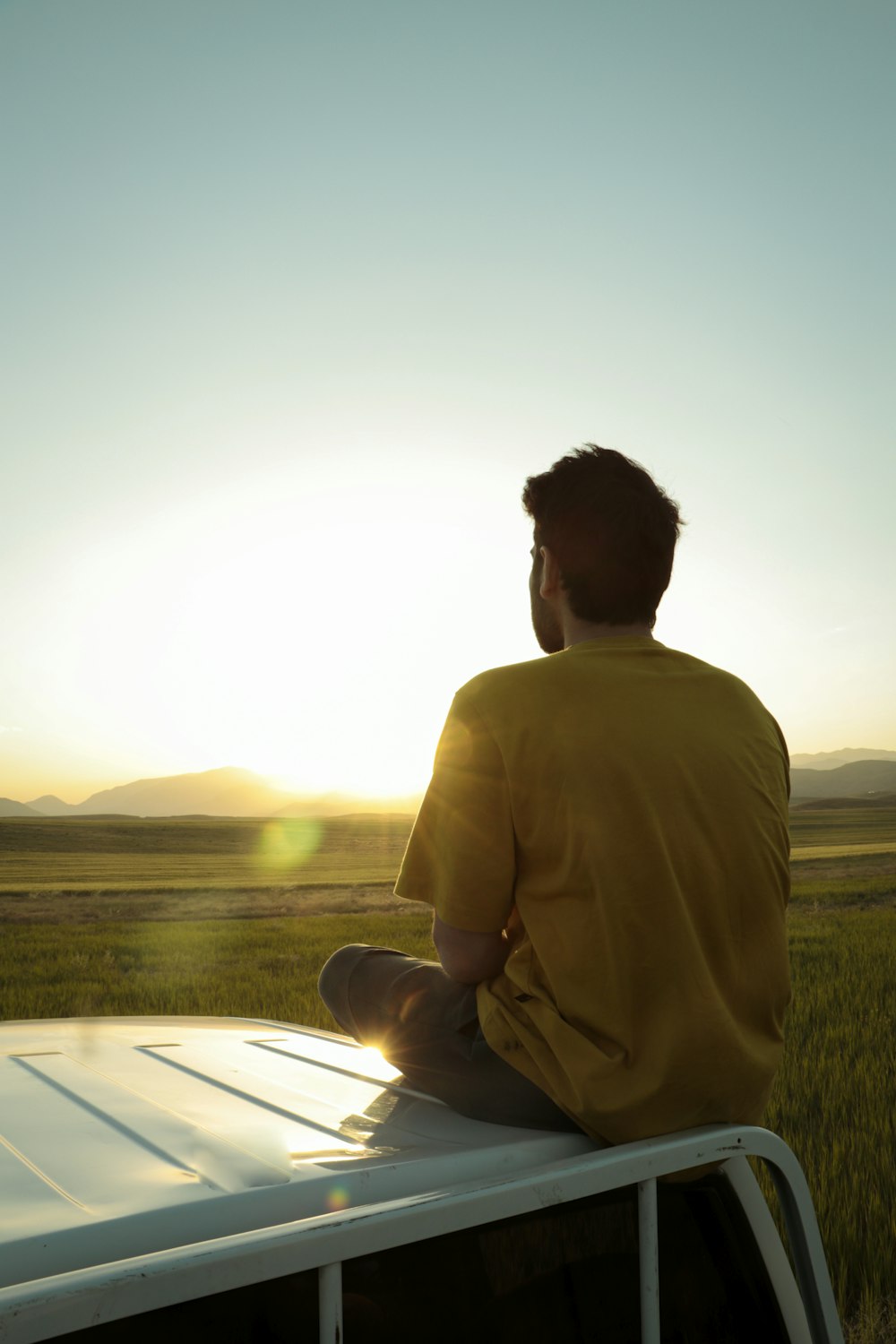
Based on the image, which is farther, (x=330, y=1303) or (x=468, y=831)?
(x=468, y=831)

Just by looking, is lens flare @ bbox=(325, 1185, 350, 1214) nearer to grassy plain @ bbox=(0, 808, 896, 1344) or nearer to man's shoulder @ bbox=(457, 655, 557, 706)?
man's shoulder @ bbox=(457, 655, 557, 706)

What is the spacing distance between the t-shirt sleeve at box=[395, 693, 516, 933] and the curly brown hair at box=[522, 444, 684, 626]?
1.18 ft

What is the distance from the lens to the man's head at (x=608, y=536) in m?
1.79

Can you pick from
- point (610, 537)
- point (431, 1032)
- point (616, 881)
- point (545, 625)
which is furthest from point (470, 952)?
point (610, 537)

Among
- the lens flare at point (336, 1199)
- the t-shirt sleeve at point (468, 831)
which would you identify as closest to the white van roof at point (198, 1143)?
the lens flare at point (336, 1199)

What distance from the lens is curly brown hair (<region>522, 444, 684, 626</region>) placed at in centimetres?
179

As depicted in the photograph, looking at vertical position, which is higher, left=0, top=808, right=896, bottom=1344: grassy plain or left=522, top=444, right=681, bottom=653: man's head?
left=522, top=444, right=681, bottom=653: man's head

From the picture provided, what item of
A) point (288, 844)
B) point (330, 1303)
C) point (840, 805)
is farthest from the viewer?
point (840, 805)

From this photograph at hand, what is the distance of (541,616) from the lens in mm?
1943

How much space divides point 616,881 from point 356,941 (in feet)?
37.9

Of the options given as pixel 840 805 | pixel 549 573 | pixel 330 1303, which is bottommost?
pixel 840 805

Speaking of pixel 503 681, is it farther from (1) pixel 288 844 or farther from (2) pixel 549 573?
(1) pixel 288 844

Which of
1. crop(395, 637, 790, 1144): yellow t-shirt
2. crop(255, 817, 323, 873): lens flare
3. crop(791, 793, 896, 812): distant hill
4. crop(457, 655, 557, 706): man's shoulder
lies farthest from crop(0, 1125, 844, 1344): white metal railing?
crop(791, 793, 896, 812): distant hill

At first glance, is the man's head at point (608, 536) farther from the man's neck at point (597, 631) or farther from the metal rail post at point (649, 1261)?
the metal rail post at point (649, 1261)
